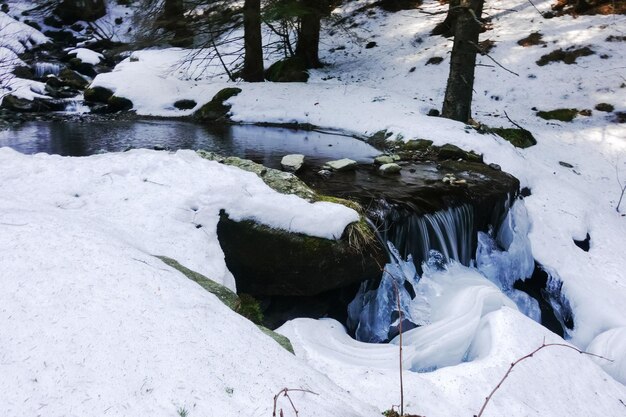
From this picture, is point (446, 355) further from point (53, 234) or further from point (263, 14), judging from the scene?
point (263, 14)

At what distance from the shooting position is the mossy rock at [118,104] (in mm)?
11891

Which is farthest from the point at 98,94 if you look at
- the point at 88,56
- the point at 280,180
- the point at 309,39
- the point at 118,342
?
the point at 118,342

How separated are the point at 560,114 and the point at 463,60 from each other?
11.4 feet

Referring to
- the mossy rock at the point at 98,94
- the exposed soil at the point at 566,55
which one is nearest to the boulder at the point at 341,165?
the exposed soil at the point at 566,55

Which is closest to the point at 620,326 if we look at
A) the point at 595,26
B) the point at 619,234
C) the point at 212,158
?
the point at 619,234

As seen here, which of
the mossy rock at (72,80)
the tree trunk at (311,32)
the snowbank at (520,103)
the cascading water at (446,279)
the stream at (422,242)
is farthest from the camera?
the mossy rock at (72,80)

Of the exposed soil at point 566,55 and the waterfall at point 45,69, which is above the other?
the exposed soil at point 566,55

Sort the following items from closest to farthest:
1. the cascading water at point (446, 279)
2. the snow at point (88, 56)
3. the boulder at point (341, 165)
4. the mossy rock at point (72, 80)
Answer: the cascading water at point (446, 279) < the boulder at point (341, 165) < the mossy rock at point (72, 80) < the snow at point (88, 56)

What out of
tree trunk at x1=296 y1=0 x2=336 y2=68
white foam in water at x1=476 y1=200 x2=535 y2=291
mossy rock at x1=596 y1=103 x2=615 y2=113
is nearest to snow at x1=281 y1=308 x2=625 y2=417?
white foam in water at x1=476 y1=200 x2=535 y2=291

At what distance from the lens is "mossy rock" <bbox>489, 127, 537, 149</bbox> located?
28.8 feet

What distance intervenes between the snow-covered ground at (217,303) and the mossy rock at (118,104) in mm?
6797

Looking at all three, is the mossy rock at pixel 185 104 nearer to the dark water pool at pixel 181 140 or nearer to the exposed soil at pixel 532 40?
the dark water pool at pixel 181 140

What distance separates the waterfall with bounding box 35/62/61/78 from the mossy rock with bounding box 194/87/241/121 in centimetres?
773

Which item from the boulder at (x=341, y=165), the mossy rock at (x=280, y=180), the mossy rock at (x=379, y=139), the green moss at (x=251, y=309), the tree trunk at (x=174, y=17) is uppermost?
the tree trunk at (x=174, y=17)
